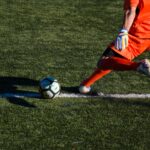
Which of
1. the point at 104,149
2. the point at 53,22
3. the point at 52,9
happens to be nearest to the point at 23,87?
the point at 104,149

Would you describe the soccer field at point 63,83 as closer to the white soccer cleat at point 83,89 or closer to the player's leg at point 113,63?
the white soccer cleat at point 83,89

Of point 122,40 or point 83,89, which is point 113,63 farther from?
point 83,89

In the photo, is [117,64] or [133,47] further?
[133,47]

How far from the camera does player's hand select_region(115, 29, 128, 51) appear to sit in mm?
6648

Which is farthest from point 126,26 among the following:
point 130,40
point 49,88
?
point 49,88

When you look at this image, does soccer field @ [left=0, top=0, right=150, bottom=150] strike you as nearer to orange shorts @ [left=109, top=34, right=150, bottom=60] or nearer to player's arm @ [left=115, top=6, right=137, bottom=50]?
orange shorts @ [left=109, top=34, right=150, bottom=60]

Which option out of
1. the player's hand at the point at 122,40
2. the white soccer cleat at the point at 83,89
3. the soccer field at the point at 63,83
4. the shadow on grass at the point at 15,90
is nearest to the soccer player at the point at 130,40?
→ the player's hand at the point at 122,40

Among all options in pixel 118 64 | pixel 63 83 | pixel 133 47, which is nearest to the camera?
pixel 118 64

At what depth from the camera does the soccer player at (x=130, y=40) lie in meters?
6.69

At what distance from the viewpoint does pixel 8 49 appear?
29.8 feet

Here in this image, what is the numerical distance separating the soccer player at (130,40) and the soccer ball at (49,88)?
580mm

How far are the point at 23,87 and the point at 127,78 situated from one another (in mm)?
1465

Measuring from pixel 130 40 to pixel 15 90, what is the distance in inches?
62.4

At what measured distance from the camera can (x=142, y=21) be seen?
6953mm
